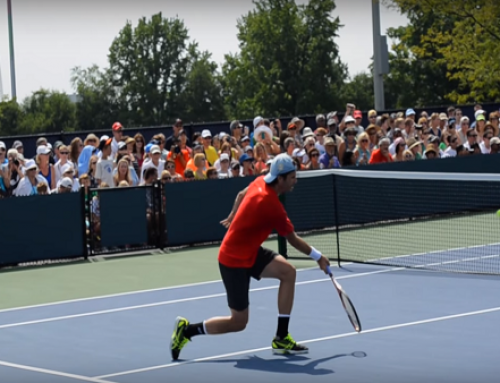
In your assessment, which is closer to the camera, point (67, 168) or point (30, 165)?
point (30, 165)

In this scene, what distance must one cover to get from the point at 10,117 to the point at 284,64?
1785cm

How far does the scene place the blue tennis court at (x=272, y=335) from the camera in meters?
8.84

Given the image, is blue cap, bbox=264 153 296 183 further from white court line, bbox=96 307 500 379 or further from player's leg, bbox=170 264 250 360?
white court line, bbox=96 307 500 379

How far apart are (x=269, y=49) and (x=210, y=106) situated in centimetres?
1503

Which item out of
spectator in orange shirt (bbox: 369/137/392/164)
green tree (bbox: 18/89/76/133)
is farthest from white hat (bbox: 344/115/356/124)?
green tree (bbox: 18/89/76/133)

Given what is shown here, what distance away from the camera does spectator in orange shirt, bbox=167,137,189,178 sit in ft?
61.3

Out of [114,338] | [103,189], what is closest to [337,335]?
[114,338]

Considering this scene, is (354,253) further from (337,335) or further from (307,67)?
(307,67)

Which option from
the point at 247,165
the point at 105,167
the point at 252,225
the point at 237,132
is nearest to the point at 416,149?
the point at 237,132

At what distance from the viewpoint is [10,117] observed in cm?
6731

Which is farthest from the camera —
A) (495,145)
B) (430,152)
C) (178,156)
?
(495,145)

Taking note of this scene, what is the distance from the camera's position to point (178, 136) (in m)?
19.1

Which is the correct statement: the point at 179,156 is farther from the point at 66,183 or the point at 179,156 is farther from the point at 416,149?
the point at 416,149

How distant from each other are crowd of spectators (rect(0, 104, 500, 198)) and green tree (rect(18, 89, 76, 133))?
162ft
